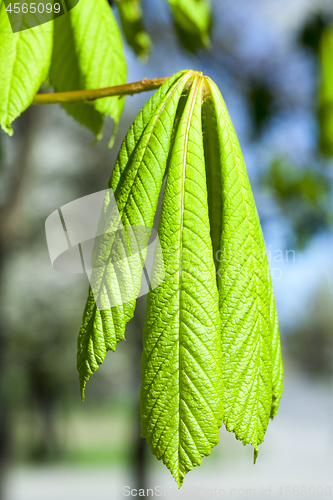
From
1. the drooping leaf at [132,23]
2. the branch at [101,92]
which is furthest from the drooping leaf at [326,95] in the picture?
the branch at [101,92]

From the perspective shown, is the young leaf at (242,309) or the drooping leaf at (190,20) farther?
the drooping leaf at (190,20)

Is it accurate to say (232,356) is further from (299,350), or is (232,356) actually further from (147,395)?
(299,350)

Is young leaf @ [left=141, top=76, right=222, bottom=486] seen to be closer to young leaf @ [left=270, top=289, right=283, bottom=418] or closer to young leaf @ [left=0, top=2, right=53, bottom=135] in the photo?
young leaf @ [left=270, top=289, right=283, bottom=418]

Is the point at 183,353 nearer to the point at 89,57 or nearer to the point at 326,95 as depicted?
the point at 89,57

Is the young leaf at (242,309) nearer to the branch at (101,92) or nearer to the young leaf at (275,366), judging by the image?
the young leaf at (275,366)

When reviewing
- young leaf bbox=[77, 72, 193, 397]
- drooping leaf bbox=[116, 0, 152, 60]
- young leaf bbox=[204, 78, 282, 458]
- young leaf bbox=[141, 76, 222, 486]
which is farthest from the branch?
drooping leaf bbox=[116, 0, 152, 60]
